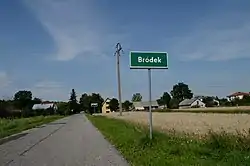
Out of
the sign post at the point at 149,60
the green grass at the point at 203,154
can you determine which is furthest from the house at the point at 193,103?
the green grass at the point at 203,154

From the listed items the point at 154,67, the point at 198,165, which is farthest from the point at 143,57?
the point at 198,165

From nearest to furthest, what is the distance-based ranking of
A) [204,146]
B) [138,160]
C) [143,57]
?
[138,160]
[204,146]
[143,57]

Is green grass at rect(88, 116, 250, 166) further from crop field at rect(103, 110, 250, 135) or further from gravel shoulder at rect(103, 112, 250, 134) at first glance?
gravel shoulder at rect(103, 112, 250, 134)

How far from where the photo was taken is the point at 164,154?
11086 millimetres

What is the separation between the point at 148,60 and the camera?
583 inches

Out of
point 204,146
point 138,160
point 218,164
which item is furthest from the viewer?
point 204,146

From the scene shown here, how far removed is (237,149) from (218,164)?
1.86 m

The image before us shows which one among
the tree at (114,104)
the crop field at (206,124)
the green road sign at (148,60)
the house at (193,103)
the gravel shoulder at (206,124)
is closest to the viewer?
the green road sign at (148,60)

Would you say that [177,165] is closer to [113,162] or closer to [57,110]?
[113,162]

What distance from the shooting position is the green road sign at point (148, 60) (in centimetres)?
1452

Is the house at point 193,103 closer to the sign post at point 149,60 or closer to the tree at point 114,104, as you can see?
the tree at point 114,104

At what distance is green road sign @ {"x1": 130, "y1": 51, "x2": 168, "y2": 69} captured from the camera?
1452 centimetres

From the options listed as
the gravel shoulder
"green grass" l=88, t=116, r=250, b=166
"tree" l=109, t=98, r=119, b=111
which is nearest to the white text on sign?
"green grass" l=88, t=116, r=250, b=166

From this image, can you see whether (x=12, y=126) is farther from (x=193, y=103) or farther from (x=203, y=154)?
(x=193, y=103)
